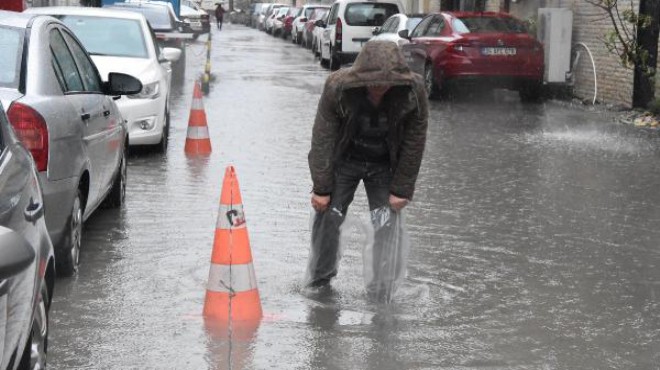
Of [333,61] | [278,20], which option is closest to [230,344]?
[333,61]

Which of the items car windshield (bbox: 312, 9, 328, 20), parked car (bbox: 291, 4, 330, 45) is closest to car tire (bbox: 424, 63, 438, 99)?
car windshield (bbox: 312, 9, 328, 20)

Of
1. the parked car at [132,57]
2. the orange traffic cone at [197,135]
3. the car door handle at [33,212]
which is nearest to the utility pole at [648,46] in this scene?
the parked car at [132,57]

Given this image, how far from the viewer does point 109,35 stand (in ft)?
45.6

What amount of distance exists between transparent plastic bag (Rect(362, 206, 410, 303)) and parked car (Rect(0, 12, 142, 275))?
1705mm

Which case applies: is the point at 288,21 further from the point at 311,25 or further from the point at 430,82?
the point at 430,82

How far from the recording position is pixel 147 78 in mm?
12953

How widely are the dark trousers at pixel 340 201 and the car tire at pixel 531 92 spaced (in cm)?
1449

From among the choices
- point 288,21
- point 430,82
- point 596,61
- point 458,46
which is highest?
point 458,46

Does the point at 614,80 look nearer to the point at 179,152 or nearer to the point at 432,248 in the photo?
the point at 179,152

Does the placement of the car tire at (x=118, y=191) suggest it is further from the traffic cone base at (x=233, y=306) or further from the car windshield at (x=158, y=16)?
the car windshield at (x=158, y=16)

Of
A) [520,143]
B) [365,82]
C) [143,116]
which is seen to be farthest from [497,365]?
[520,143]

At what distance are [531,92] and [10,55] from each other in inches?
599

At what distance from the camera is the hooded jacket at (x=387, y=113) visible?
6.51 metres

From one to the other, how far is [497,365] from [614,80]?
15457mm
